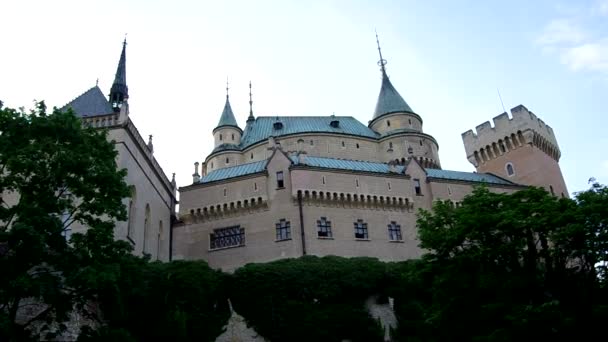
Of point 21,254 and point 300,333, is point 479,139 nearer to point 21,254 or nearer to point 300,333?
point 300,333

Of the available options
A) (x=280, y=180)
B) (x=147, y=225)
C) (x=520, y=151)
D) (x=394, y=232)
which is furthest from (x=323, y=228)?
(x=520, y=151)

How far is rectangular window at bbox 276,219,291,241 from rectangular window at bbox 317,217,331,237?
6.68 ft

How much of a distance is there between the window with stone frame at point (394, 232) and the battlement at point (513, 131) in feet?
63.6

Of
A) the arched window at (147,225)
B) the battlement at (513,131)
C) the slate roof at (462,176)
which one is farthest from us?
the battlement at (513,131)

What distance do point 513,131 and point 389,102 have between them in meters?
11.8

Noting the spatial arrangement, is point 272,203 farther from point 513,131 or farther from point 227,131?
point 513,131

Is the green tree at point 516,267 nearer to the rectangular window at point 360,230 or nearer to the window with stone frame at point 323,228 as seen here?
the window with stone frame at point 323,228

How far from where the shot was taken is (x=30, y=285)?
1634cm

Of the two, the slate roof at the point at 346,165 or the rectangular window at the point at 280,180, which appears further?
the slate roof at the point at 346,165

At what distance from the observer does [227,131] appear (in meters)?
55.2

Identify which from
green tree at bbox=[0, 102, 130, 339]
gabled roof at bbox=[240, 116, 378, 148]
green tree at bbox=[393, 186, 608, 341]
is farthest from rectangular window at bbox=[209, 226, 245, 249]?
green tree at bbox=[0, 102, 130, 339]

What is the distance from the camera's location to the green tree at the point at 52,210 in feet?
56.0

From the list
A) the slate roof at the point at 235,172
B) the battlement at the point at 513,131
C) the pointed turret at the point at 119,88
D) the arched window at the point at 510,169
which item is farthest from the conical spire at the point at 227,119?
the arched window at the point at 510,169

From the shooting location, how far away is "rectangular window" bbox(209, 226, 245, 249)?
39.8m
